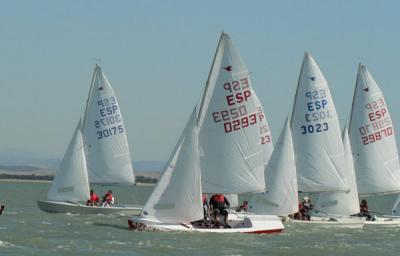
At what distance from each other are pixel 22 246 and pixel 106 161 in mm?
19583

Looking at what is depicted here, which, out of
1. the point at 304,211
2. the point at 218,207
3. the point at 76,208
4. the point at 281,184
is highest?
the point at 76,208

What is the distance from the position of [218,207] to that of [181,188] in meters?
1.55

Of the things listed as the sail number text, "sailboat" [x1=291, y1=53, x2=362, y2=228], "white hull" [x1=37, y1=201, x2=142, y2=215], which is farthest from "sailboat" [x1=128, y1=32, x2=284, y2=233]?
the sail number text

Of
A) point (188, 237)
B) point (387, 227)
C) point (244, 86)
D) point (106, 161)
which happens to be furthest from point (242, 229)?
point (106, 161)

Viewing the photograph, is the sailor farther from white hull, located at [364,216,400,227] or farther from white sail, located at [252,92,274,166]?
white sail, located at [252,92,274,166]

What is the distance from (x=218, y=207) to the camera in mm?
37875

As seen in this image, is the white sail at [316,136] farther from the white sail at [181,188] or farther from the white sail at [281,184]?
the white sail at [181,188]

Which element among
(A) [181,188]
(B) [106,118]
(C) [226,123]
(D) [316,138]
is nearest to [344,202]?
(D) [316,138]

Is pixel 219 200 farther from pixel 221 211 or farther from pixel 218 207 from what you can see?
pixel 221 211

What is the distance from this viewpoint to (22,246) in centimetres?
3300

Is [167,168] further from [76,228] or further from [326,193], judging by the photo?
[326,193]

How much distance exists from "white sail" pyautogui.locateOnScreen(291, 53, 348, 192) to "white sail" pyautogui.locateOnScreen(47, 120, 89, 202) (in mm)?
9996

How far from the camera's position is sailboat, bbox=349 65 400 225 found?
50531 mm

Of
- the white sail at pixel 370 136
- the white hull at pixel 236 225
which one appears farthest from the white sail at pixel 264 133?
the white hull at pixel 236 225
